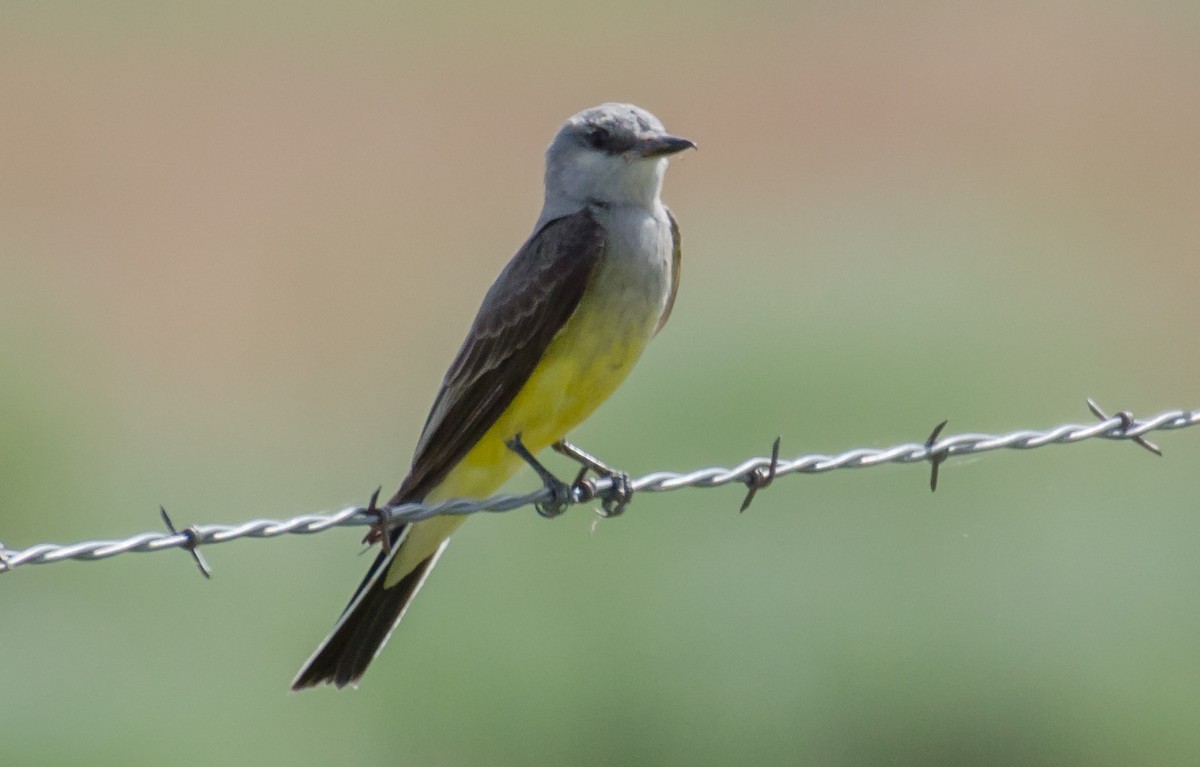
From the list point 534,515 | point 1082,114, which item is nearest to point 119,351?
point 534,515

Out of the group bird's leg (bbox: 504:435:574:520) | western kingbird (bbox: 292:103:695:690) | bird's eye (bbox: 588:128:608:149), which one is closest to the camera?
bird's leg (bbox: 504:435:574:520)

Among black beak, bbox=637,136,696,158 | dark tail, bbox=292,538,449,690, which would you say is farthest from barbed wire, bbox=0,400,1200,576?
black beak, bbox=637,136,696,158

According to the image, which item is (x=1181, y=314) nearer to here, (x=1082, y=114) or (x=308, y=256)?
(x=1082, y=114)

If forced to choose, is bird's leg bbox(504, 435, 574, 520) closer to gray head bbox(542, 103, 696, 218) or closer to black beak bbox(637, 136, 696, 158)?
gray head bbox(542, 103, 696, 218)

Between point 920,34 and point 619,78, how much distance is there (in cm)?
426

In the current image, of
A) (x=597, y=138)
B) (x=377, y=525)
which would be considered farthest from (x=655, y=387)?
(x=377, y=525)

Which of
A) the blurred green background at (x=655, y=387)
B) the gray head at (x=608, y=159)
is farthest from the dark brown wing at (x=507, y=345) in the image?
the blurred green background at (x=655, y=387)

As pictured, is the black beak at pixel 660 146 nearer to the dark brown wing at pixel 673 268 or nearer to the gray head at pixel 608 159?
the gray head at pixel 608 159

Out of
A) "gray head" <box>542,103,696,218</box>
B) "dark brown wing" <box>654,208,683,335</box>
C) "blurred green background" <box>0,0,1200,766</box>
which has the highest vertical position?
"gray head" <box>542,103,696,218</box>

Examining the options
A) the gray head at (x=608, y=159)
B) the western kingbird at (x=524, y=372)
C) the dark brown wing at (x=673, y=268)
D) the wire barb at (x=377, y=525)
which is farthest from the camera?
the gray head at (x=608, y=159)

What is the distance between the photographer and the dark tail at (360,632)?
216 inches

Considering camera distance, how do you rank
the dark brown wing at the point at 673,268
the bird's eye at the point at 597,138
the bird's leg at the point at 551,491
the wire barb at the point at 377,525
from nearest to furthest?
1. the wire barb at the point at 377,525
2. the bird's leg at the point at 551,491
3. the dark brown wing at the point at 673,268
4. the bird's eye at the point at 597,138

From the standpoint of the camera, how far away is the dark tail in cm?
548

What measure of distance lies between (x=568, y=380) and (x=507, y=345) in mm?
215
